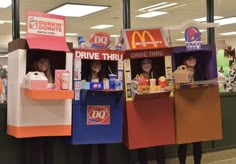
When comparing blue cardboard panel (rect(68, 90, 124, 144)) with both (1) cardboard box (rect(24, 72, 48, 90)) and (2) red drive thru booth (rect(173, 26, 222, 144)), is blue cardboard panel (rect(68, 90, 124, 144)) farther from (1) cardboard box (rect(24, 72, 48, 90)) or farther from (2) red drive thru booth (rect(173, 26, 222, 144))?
(2) red drive thru booth (rect(173, 26, 222, 144))

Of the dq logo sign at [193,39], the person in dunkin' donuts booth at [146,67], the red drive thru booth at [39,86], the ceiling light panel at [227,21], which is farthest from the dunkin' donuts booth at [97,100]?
the ceiling light panel at [227,21]

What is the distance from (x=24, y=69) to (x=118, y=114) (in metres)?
0.96

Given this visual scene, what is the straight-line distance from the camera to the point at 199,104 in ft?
12.5

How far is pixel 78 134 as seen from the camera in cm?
339

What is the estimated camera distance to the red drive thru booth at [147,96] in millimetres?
3568

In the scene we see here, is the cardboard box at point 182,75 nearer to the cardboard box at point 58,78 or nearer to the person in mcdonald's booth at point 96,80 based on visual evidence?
the person in mcdonald's booth at point 96,80

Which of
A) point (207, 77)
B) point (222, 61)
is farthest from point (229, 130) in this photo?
point (207, 77)

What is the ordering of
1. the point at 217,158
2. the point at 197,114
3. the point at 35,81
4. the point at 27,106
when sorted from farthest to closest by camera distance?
the point at 217,158
the point at 197,114
the point at 27,106
the point at 35,81

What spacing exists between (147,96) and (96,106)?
0.50 meters

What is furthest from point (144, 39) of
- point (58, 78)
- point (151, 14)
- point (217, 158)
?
point (151, 14)

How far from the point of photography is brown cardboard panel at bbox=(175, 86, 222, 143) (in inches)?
147

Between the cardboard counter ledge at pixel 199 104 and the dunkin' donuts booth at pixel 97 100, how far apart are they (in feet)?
1.98

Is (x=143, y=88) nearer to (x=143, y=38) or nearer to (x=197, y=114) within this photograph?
(x=143, y=38)

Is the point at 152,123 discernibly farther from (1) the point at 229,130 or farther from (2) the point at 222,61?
(2) the point at 222,61
